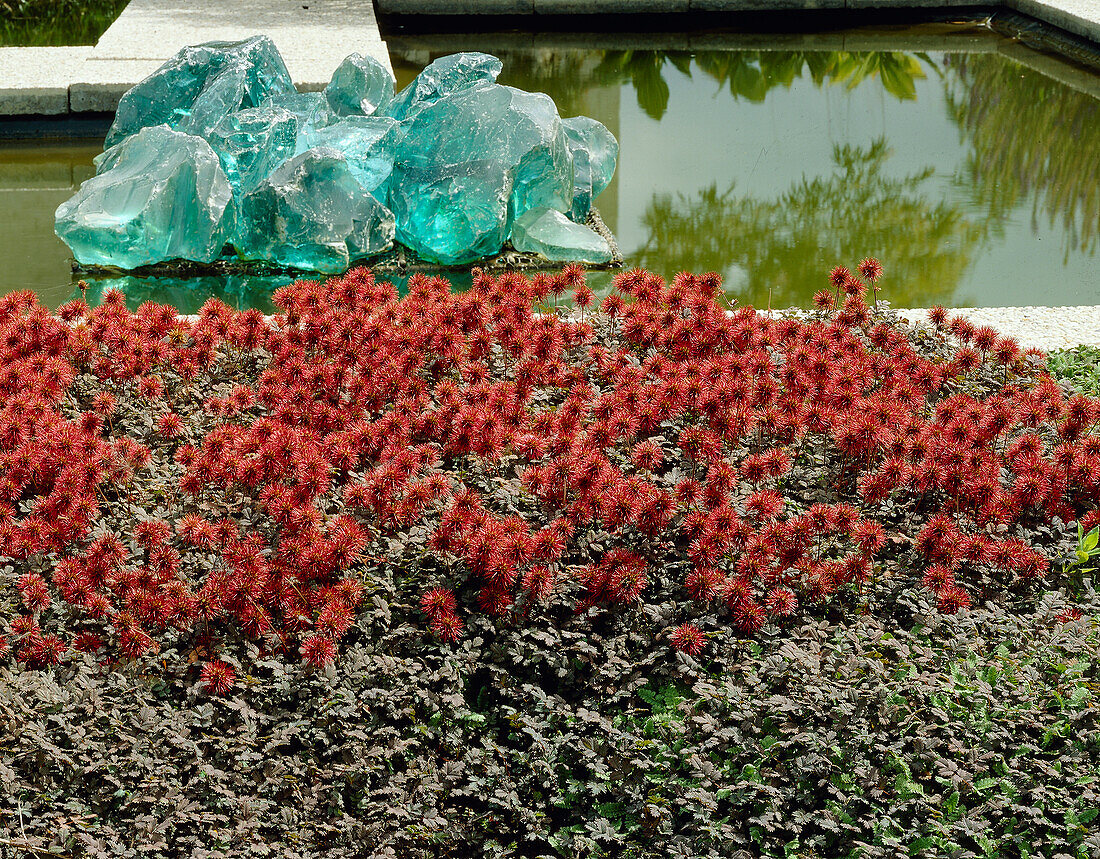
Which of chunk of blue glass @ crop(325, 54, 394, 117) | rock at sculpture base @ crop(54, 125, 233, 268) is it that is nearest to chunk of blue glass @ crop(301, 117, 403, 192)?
chunk of blue glass @ crop(325, 54, 394, 117)

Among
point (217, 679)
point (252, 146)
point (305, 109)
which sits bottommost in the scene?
point (217, 679)

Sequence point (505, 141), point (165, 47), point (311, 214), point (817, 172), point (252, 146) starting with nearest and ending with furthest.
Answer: point (311, 214), point (505, 141), point (252, 146), point (817, 172), point (165, 47)

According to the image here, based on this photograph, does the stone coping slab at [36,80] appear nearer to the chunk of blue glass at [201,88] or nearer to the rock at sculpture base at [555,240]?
the chunk of blue glass at [201,88]

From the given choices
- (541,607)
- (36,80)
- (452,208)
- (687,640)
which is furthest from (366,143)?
(687,640)

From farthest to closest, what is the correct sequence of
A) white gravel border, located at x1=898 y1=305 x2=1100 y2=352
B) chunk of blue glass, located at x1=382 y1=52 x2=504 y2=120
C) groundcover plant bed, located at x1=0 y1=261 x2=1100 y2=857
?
chunk of blue glass, located at x1=382 y1=52 x2=504 y2=120, white gravel border, located at x1=898 y1=305 x2=1100 y2=352, groundcover plant bed, located at x1=0 y1=261 x2=1100 y2=857

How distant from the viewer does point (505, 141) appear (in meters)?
5.51

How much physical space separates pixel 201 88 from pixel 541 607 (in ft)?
16.2

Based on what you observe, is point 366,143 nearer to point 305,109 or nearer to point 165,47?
point 305,109

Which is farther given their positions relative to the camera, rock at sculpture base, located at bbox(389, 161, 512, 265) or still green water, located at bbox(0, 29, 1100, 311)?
still green water, located at bbox(0, 29, 1100, 311)

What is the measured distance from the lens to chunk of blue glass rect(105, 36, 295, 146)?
619cm

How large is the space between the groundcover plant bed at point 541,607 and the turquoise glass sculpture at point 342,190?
2091mm

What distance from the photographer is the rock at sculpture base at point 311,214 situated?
212 inches

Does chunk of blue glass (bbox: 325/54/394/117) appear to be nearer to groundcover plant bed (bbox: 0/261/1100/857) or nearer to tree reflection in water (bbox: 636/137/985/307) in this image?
Result: tree reflection in water (bbox: 636/137/985/307)

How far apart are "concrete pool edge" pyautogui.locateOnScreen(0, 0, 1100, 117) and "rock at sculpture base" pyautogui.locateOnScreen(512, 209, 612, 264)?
9.07 feet
